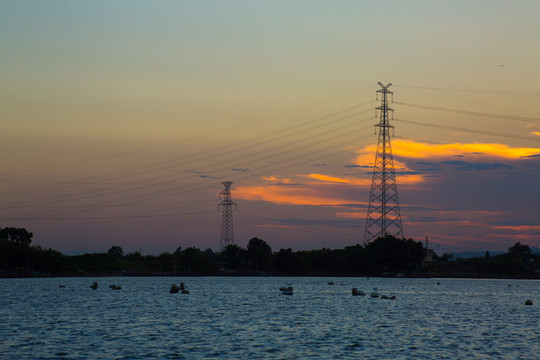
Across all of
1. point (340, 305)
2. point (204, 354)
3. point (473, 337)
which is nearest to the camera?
point (204, 354)

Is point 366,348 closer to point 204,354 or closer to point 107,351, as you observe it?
point 204,354

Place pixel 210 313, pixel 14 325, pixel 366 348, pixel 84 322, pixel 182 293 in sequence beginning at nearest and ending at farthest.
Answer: pixel 366 348, pixel 14 325, pixel 84 322, pixel 210 313, pixel 182 293

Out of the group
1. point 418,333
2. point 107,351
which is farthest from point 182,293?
point 107,351

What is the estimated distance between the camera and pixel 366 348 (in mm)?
59281

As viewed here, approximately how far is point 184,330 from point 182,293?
85.3 meters

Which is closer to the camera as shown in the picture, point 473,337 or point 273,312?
point 473,337

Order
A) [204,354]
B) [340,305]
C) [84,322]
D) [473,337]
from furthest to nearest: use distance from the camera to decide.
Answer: [340,305] → [84,322] → [473,337] → [204,354]

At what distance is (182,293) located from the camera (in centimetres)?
15625

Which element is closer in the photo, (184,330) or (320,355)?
(320,355)

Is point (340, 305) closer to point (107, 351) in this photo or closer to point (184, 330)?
point (184, 330)

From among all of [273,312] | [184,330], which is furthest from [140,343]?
[273,312]

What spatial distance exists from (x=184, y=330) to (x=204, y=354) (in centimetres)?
1840

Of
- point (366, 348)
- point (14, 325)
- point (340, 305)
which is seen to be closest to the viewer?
point (366, 348)

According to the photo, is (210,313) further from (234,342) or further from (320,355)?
(320,355)
